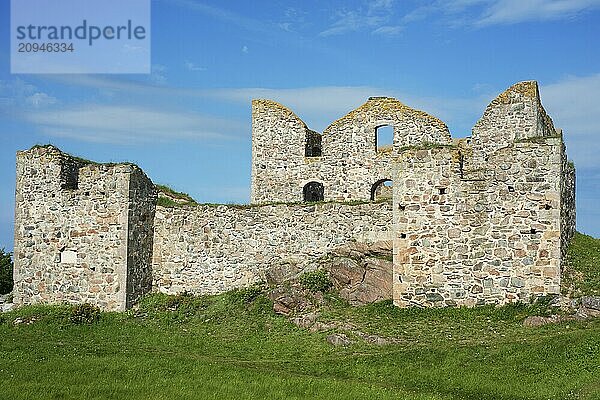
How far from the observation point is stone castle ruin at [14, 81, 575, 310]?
2366cm

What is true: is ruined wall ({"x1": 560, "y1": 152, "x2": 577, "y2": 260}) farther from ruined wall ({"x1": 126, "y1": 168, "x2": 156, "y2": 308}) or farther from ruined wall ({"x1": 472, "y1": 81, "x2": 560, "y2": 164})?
ruined wall ({"x1": 126, "y1": 168, "x2": 156, "y2": 308})

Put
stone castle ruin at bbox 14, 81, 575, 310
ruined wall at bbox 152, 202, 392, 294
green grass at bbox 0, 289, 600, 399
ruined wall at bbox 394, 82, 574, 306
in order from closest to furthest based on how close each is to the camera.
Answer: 1. green grass at bbox 0, 289, 600, 399
2. ruined wall at bbox 394, 82, 574, 306
3. stone castle ruin at bbox 14, 81, 575, 310
4. ruined wall at bbox 152, 202, 392, 294

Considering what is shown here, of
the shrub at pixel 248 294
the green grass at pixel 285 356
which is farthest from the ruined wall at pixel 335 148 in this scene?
the green grass at pixel 285 356

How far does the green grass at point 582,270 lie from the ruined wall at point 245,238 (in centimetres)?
651

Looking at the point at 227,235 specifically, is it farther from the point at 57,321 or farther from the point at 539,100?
the point at 539,100

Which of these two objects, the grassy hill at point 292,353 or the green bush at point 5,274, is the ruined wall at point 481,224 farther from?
the green bush at point 5,274

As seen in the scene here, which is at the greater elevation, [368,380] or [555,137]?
[555,137]

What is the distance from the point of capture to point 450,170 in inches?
960

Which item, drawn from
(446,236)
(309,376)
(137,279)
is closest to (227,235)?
(137,279)

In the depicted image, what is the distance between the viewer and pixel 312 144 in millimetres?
35812

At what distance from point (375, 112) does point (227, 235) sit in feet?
32.4

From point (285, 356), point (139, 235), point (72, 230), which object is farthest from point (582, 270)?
point (72, 230)

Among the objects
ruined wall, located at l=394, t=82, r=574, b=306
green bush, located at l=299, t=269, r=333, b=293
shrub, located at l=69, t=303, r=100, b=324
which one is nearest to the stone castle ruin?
ruined wall, located at l=394, t=82, r=574, b=306

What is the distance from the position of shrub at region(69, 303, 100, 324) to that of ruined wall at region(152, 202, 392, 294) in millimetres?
3425
